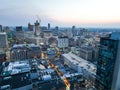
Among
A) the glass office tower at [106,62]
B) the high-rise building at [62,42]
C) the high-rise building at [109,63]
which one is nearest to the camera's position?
the high-rise building at [109,63]

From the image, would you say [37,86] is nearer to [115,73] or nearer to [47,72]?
Answer: [47,72]

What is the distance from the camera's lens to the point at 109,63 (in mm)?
15148

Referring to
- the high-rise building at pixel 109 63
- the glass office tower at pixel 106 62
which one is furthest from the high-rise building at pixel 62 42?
→ the high-rise building at pixel 109 63

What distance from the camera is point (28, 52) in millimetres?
54062

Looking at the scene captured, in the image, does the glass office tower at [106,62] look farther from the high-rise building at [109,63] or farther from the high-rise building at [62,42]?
the high-rise building at [62,42]

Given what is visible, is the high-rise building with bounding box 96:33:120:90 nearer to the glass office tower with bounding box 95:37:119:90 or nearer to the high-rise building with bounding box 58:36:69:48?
the glass office tower with bounding box 95:37:119:90

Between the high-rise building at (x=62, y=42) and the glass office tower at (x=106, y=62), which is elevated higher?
the glass office tower at (x=106, y=62)

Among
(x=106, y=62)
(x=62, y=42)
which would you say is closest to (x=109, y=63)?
(x=106, y=62)

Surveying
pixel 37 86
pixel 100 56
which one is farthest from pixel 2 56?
pixel 100 56

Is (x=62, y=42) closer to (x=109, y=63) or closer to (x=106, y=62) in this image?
(x=106, y=62)

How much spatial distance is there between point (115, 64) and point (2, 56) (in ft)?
155

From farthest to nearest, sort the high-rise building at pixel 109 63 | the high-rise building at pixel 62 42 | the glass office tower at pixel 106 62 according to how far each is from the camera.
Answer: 1. the high-rise building at pixel 62 42
2. the glass office tower at pixel 106 62
3. the high-rise building at pixel 109 63

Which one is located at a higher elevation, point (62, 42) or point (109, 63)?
point (109, 63)

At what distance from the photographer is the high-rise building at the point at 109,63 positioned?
1455cm
